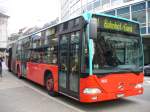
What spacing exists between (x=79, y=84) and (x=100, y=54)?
1.11 m

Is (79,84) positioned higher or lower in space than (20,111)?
higher

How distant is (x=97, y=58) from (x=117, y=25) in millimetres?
1435

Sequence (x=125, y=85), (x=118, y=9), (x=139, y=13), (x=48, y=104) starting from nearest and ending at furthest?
1. (x=125, y=85)
2. (x=48, y=104)
3. (x=139, y=13)
4. (x=118, y=9)

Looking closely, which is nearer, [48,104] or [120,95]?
[120,95]

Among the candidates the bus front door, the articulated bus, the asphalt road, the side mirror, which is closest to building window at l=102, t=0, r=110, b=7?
the articulated bus

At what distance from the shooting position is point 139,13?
92.8ft

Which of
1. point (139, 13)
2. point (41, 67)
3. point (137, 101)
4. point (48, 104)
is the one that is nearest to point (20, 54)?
point (41, 67)

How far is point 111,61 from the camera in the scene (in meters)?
7.75

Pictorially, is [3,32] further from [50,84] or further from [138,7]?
[50,84]

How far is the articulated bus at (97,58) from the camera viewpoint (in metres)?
7.40

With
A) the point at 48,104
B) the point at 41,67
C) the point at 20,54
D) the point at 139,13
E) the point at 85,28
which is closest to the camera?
the point at 85,28

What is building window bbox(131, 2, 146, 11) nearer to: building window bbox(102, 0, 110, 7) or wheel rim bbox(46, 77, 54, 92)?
building window bbox(102, 0, 110, 7)

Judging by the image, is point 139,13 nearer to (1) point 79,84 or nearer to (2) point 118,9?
(2) point 118,9

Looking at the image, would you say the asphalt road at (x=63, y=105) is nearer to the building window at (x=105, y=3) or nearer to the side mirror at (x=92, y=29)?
the side mirror at (x=92, y=29)
